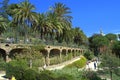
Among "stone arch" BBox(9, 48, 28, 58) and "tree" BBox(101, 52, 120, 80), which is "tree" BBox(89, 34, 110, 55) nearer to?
"stone arch" BBox(9, 48, 28, 58)

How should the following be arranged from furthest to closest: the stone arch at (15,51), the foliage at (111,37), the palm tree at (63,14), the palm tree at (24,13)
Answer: the foliage at (111,37)
the palm tree at (63,14)
the palm tree at (24,13)
the stone arch at (15,51)

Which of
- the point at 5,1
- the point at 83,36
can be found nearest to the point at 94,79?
the point at 5,1

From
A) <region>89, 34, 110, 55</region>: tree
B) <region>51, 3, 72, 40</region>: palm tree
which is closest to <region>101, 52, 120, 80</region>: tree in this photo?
<region>51, 3, 72, 40</region>: palm tree

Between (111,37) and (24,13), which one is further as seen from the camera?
(111,37)

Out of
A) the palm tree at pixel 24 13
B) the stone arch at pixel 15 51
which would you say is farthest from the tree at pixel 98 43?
the stone arch at pixel 15 51

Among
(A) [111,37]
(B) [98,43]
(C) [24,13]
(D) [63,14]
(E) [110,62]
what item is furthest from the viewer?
(A) [111,37]

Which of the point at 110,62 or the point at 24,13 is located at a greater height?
the point at 24,13

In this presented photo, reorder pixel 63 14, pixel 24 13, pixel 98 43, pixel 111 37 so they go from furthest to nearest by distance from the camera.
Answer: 1. pixel 111 37
2. pixel 98 43
3. pixel 63 14
4. pixel 24 13

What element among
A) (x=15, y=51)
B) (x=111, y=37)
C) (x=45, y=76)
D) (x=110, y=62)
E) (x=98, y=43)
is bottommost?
(x=45, y=76)

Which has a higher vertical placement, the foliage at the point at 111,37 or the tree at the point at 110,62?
the foliage at the point at 111,37

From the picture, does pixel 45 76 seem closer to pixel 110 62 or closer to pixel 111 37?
pixel 110 62

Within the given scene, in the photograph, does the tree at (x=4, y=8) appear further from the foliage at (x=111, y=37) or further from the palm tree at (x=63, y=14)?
the foliage at (x=111, y=37)

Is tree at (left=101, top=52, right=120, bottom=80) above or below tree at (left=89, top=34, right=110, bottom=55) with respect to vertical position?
below

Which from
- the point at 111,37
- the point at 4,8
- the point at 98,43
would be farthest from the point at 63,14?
the point at 111,37
